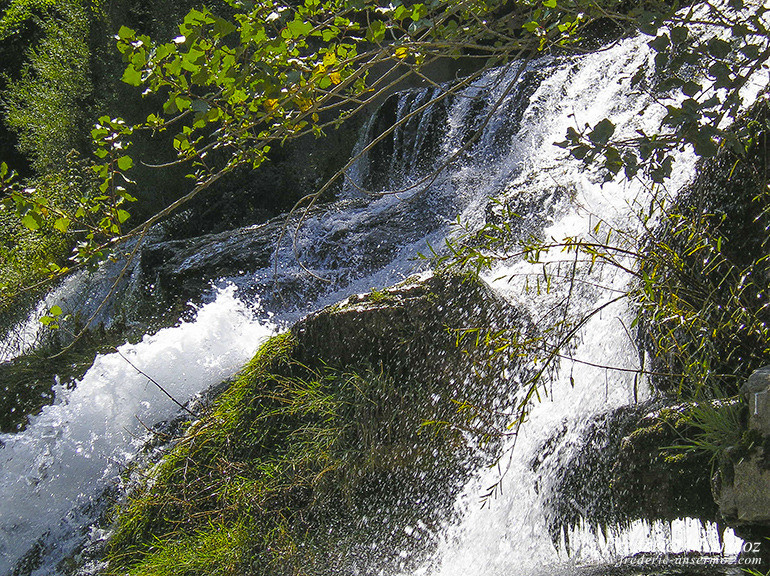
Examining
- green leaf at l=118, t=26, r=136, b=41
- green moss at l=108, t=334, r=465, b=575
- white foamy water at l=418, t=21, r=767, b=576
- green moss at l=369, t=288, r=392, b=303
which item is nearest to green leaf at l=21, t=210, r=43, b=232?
green leaf at l=118, t=26, r=136, b=41

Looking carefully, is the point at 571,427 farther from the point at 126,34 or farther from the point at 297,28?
the point at 126,34

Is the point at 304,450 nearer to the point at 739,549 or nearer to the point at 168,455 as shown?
the point at 168,455

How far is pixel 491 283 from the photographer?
3727mm

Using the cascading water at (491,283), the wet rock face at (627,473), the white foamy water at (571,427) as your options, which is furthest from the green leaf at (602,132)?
the wet rock face at (627,473)

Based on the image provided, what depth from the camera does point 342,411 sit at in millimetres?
3520

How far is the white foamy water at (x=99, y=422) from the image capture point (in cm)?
423

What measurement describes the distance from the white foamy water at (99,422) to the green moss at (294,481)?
2.02 ft

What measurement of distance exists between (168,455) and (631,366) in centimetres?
249

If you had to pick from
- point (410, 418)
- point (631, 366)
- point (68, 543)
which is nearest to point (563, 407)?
point (631, 366)

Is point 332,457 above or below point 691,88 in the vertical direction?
below

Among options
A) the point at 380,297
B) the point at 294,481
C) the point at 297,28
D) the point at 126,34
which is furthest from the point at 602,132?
the point at 294,481

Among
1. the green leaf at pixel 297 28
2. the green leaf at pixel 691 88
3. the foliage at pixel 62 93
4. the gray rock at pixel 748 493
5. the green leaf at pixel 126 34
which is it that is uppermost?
the foliage at pixel 62 93

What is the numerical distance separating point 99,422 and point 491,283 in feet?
9.09

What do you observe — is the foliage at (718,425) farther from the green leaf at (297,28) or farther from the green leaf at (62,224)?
the green leaf at (62,224)
